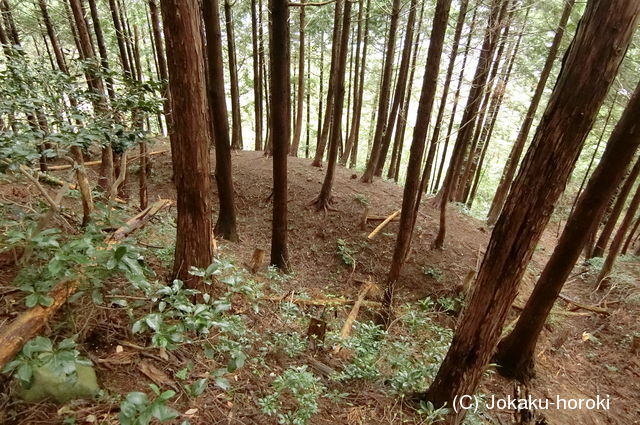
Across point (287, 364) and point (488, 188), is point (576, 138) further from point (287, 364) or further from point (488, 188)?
point (488, 188)

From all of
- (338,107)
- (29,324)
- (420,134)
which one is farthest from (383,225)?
(29,324)

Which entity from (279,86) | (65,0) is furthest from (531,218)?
(65,0)

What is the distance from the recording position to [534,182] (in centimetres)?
250

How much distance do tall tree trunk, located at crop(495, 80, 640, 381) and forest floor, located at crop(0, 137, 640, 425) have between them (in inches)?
24.8

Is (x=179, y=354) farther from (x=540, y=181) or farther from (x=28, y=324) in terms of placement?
(x=540, y=181)

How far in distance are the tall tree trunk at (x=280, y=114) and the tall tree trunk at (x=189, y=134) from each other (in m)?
2.75

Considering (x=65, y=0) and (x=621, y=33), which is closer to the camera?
(x=621, y=33)

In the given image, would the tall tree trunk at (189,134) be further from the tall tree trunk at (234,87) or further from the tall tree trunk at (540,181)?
the tall tree trunk at (234,87)

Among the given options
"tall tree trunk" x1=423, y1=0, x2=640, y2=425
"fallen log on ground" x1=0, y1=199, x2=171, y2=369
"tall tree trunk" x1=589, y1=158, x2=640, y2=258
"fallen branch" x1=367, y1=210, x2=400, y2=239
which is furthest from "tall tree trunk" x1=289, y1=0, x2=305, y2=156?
"fallen log on ground" x1=0, y1=199, x2=171, y2=369

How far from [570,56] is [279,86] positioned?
4781mm

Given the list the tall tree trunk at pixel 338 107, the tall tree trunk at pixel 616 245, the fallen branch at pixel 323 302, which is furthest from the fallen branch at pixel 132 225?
the tall tree trunk at pixel 616 245

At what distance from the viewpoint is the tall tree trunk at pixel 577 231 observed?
4793 mm

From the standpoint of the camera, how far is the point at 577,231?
4863 mm

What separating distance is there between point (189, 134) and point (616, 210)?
11.6m
